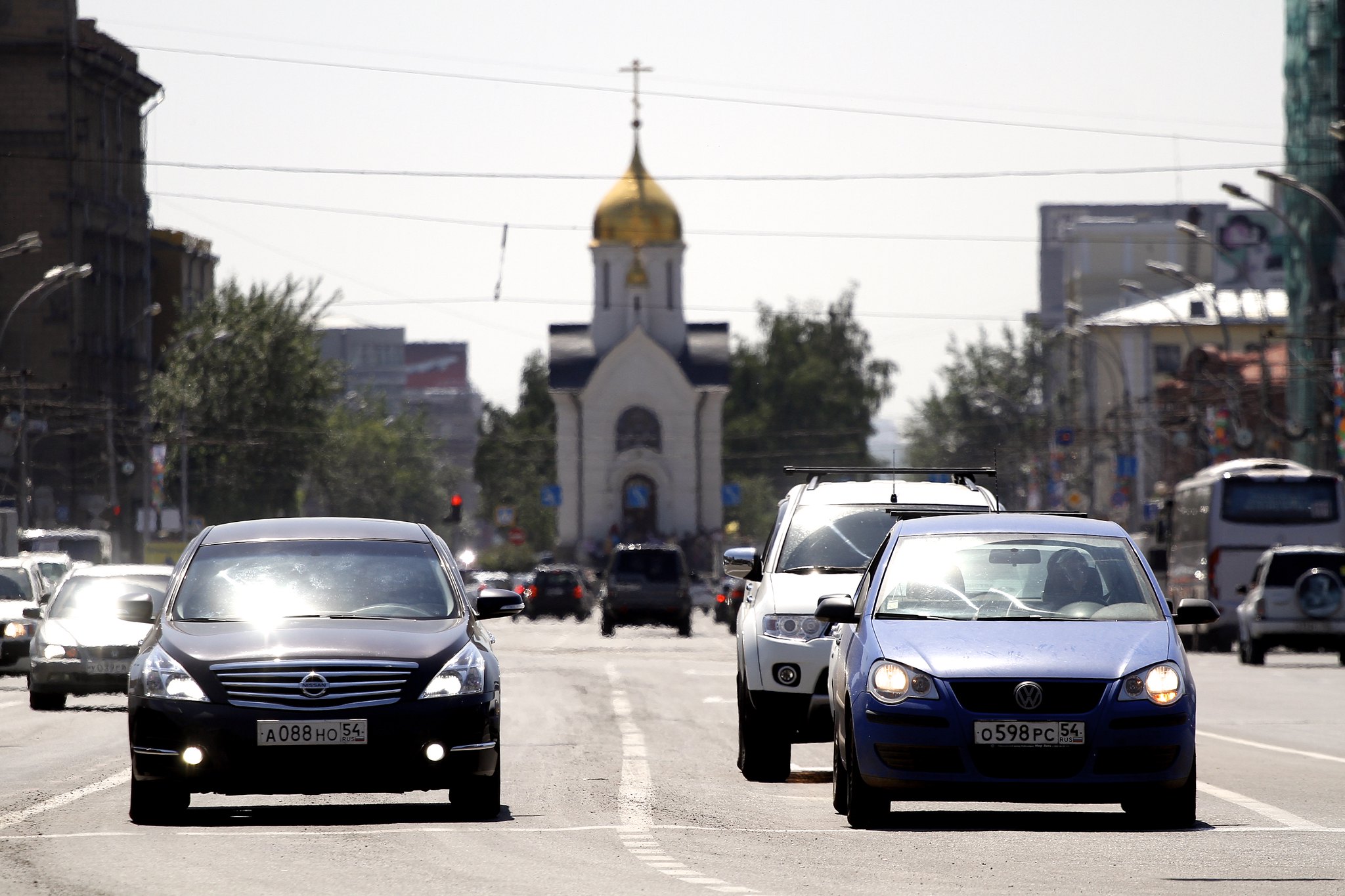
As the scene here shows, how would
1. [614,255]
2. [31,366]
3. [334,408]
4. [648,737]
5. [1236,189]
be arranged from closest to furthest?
[648,737] < [1236,189] < [31,366] < [614,255] < [334,408]

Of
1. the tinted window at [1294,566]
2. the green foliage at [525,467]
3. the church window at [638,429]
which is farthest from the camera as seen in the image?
the green foliage at [525,467]

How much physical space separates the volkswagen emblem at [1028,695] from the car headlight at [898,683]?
353 mm

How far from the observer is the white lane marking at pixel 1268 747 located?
1688 cm

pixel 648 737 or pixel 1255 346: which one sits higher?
pixel 1255 346

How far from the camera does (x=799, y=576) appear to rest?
15008mm

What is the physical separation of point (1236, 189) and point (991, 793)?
109 feet

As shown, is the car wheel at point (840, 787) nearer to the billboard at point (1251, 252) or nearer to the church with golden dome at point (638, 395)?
the church with golden dome at point (638, 395)

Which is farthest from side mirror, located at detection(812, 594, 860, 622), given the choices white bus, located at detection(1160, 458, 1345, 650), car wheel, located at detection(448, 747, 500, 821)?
white bus, located at detection(1160, 458, 1345, 650)

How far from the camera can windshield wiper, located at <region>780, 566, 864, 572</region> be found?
49.6 feet

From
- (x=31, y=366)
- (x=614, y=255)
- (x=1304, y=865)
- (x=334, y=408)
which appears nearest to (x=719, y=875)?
(x=1304, y=865)

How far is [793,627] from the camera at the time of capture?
1444cm

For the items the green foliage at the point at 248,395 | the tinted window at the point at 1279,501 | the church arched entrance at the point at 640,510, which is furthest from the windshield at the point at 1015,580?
the church arched entrance at the point at 640,510

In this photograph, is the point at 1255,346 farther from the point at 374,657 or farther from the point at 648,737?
the point at 374,657

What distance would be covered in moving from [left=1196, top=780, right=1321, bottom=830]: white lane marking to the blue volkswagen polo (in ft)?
2.12
